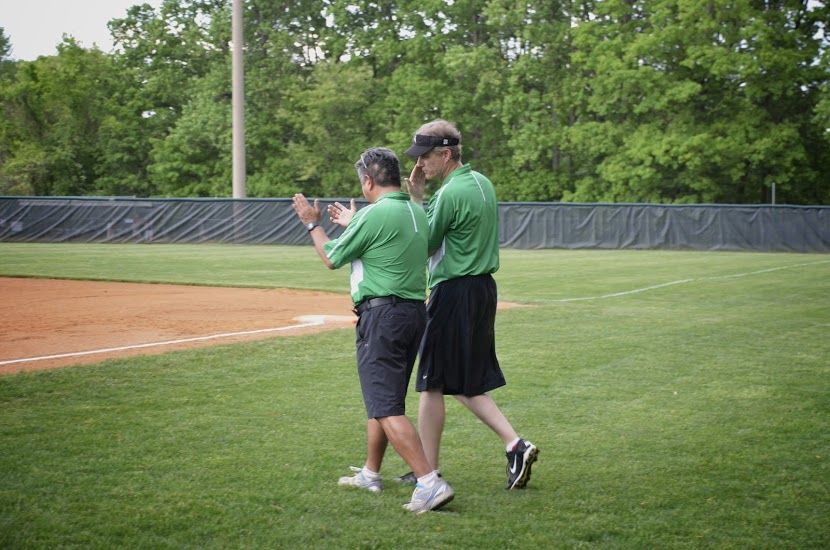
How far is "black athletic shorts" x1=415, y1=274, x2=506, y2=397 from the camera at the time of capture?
5305mm

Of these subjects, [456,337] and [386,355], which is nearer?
[386,355]

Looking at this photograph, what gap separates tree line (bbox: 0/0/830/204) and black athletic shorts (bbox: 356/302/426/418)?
37341 mm

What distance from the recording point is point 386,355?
5.04m

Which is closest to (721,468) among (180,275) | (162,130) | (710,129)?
(180,275)

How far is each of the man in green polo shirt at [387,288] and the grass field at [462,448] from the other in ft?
1.58

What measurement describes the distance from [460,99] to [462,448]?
45.4 metres

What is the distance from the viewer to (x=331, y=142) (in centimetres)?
5212

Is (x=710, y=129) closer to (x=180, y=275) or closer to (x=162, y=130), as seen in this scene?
(x=180, y=275)

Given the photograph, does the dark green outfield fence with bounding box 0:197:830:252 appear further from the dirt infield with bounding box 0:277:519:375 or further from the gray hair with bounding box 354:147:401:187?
the gray hair with bounding box 354:147:401:187

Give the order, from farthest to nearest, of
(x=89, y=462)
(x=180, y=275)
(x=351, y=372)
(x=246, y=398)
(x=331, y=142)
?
(x=331, y=142) → (x=180, y=275) → (x=351, y=372) → (x=246, y=398) → (x=89, y=462)

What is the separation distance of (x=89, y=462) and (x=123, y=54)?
58.5m

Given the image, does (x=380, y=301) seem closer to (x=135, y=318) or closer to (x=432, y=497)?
(x=432, y=497)

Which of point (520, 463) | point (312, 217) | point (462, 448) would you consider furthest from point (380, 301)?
point (462, 448)

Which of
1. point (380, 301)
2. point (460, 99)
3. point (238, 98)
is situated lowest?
point (380, 301)
